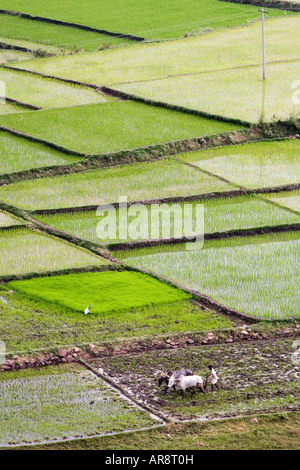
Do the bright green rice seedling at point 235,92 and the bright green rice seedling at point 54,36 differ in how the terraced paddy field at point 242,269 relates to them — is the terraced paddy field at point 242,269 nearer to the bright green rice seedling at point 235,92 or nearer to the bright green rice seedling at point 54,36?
the bright green rice seedling at point 235,92

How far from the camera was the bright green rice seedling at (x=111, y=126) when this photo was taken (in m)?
19.2

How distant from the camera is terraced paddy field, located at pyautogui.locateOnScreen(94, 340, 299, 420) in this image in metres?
10.8

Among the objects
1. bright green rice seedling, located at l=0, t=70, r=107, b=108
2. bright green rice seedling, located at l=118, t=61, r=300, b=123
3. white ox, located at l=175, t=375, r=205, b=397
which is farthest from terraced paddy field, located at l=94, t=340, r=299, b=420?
bright green rice seedling, located at l=0, t=70, r=107, b=108

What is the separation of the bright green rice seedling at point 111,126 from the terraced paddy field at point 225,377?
7693 millimetres

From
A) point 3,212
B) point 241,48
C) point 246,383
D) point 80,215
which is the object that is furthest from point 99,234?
point 241,48

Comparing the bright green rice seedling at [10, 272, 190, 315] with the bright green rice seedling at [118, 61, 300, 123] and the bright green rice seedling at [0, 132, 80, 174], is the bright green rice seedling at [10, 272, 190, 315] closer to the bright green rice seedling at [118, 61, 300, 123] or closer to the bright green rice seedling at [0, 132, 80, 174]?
the bright green rice seedling at [0, 132, 80, 174]

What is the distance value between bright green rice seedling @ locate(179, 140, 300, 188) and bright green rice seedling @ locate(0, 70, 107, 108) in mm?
4180

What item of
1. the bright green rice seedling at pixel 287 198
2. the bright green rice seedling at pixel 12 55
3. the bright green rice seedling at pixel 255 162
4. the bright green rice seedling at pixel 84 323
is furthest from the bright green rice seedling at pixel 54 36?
the bright green rice seedling at pixel 84 323

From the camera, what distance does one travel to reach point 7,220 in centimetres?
1586

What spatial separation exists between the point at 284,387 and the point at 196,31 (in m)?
19.3

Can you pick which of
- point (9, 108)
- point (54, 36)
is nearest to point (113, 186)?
point (9, 108)

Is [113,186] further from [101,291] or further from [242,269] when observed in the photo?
[101,291]

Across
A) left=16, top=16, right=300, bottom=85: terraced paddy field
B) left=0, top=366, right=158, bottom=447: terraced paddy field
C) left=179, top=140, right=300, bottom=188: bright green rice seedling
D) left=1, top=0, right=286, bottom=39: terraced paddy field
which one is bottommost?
left=0, top=366, right=158, bottom=447: terraced paddy field

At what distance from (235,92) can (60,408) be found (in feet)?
43.9
